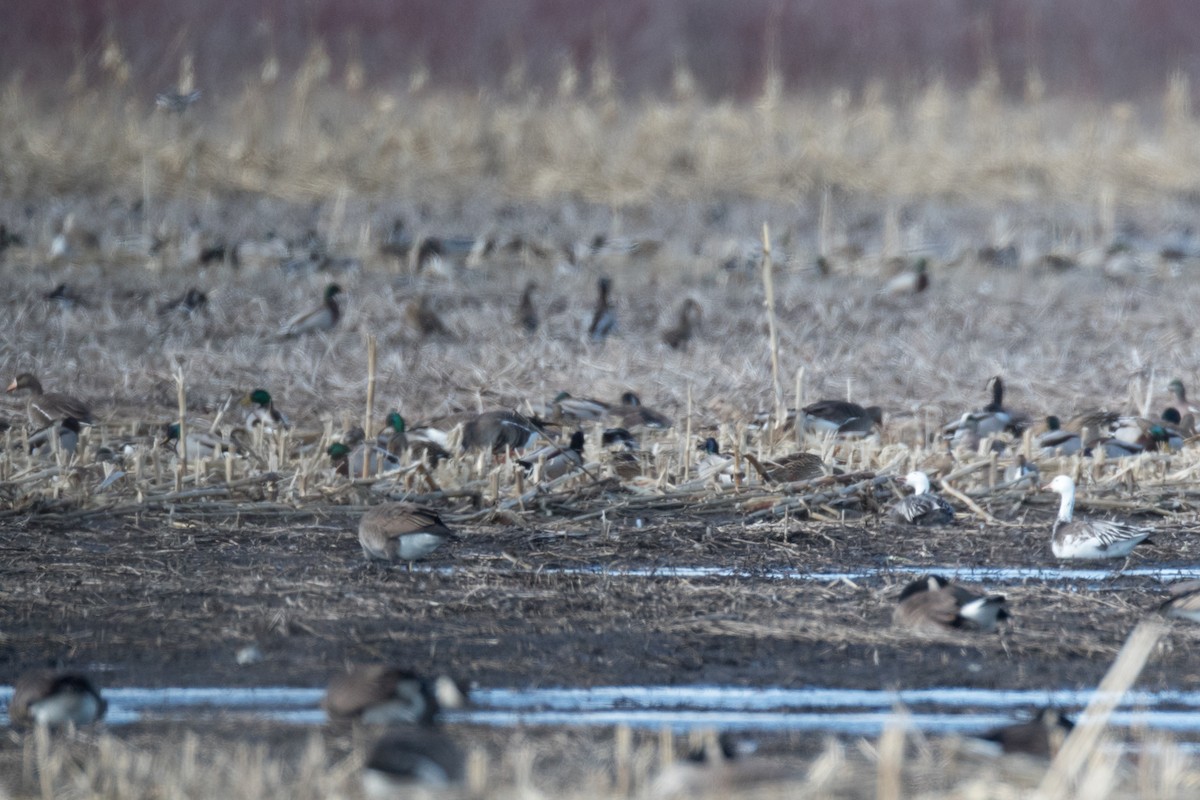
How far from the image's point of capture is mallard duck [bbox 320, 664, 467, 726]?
14.9 ft

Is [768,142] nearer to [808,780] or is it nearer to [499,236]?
[499,236]

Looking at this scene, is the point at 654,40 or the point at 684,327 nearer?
the point at 684,327

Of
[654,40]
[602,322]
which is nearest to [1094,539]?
[602,322]

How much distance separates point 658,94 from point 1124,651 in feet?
64.7

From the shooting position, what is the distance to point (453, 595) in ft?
20.7

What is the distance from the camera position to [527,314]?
588 inches

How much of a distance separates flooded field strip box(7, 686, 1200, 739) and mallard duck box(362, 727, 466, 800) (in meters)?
0.67

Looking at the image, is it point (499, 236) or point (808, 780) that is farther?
point (499, 236)

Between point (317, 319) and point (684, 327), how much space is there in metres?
3.34

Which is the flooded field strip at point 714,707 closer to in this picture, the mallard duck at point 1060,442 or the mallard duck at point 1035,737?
the mallard duck at point 1035,737

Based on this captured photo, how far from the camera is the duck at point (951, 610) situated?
5691mm

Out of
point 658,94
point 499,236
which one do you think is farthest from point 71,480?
point 658,94

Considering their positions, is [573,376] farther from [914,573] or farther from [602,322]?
[914,573]

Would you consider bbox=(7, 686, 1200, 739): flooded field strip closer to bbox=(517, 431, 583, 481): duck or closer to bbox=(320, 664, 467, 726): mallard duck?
bbox=(320, 664, 467, 726): mallard duck
